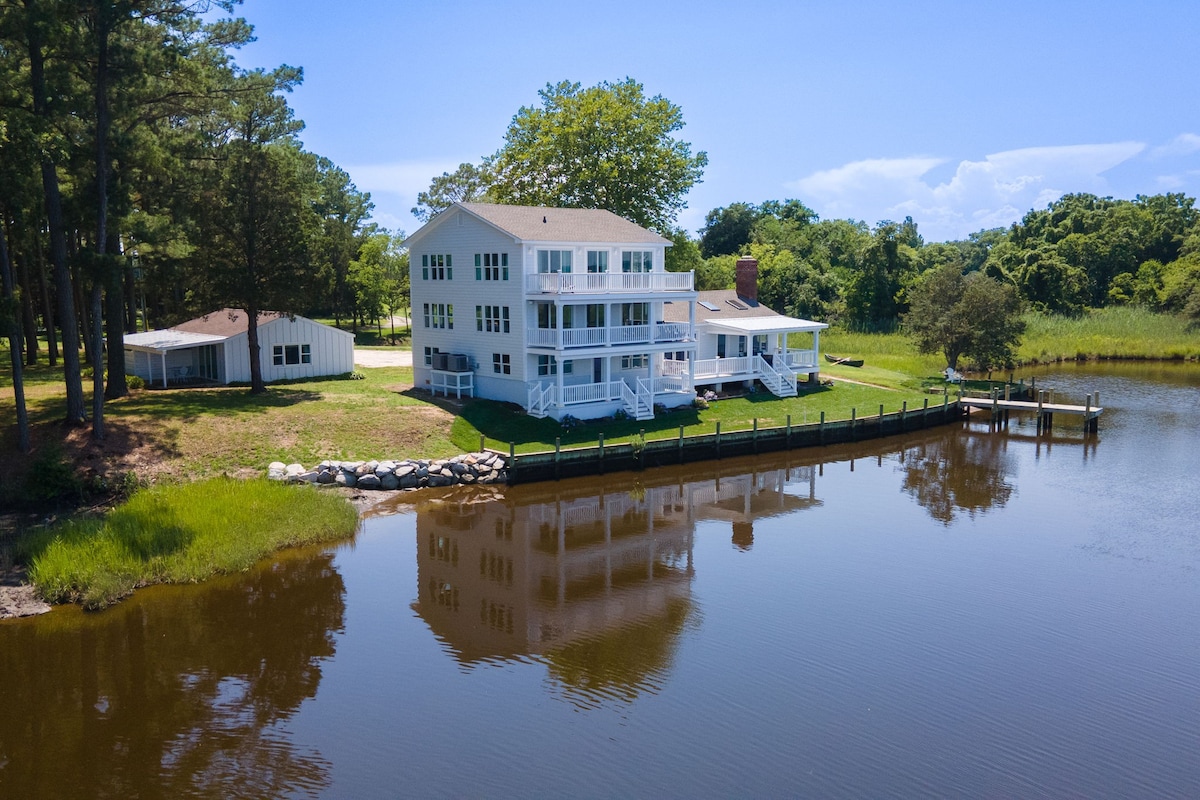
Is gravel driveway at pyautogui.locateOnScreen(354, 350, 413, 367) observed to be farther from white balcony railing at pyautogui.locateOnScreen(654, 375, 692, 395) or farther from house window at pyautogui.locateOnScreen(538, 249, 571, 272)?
white balcony railing at pyautogui.locateOnScreen(654, 375, 692, 395)

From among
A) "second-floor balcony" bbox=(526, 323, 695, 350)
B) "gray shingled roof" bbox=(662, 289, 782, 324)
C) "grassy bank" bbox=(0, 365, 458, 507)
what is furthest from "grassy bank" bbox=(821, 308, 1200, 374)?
"grassy bank" bbox=(0, 365, 458, 507)

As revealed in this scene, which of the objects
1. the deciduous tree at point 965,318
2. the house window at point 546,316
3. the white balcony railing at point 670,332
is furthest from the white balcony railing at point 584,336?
the deciduous tree at point 965,318

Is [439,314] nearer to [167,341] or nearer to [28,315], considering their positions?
[167,341]

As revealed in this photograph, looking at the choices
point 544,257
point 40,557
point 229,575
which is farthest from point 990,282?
point 40,557

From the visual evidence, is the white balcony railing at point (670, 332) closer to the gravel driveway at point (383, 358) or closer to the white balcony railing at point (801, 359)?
the white balcony railing at point (801, 359)

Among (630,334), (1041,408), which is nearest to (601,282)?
(630,334)

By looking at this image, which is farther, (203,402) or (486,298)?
(486,298)
